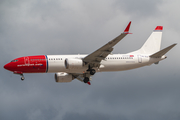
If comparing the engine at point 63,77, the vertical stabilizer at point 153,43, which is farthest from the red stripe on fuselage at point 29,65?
the vertical stabilizer at point 153,43

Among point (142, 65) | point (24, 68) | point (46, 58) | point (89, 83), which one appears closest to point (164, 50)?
point (142, 65)

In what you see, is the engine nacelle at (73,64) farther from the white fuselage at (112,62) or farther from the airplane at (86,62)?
the white fuselage at (112,62)

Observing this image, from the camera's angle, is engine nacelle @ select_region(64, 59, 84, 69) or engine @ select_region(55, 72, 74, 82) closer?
engine nacelle @ select_region(64, 59, 84, 69)

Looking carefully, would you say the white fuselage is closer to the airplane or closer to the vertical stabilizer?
the airplane

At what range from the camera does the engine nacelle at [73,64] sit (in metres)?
44.9

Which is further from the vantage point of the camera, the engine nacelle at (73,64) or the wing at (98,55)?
the engine nacelle at (73,64)

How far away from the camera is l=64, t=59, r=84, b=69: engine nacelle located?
4491 centimetres

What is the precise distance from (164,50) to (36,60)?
57.5ft

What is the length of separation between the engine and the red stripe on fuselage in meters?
4.52

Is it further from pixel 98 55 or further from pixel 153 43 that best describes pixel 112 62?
pixel 153 43

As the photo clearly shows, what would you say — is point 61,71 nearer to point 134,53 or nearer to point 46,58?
point 46,58

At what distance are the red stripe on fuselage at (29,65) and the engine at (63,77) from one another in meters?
4.52

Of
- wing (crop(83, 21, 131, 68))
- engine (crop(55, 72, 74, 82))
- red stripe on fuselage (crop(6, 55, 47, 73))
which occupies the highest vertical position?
wing (crop(83, 21, 131, 68))

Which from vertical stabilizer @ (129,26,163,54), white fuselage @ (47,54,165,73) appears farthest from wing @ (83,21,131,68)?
vertical stabilizer @ (129,26,163,54)
